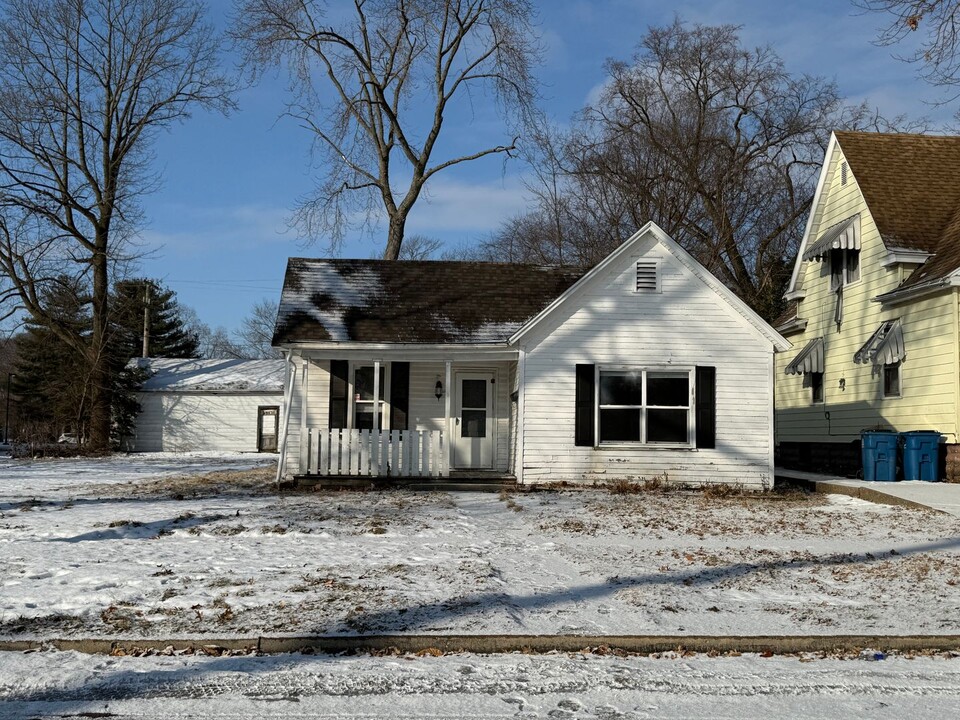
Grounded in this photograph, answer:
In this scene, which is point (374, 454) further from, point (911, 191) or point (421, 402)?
point (911, 191)

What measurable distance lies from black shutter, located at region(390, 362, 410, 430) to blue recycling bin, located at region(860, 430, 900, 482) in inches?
362

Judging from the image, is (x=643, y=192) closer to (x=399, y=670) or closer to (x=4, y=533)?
(x=4, y=533)

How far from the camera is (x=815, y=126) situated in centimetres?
3478

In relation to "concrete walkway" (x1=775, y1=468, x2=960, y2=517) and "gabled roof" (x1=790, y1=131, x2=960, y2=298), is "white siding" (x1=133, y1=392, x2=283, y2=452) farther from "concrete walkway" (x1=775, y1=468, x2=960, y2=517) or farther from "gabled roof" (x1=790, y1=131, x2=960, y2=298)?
"concrete walkway" (x1=775, y1=468, x2=960, y2=517)

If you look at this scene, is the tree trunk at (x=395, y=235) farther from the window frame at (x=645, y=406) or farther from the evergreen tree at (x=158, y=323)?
the evergreen tree at (x=158, y=323)

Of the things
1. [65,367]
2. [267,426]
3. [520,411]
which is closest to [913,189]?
[520,411]

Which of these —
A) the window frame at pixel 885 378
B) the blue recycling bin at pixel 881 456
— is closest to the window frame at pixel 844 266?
the window frame at pixel 885 378

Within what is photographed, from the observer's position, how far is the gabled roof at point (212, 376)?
34312 millimetres

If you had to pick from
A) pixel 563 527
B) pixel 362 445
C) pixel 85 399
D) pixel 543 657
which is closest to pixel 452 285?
pixel 362 445

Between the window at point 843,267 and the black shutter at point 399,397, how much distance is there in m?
11.0

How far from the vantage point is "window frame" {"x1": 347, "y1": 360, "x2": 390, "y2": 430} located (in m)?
17.9

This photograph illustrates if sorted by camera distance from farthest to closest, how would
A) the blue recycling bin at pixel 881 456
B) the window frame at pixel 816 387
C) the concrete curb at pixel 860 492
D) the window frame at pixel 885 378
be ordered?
the window frame at pixel 816 387
the window frame at pixel 885 378
the blue recycling bin at pixel 881 456
the concrete curb at pixel 860 492

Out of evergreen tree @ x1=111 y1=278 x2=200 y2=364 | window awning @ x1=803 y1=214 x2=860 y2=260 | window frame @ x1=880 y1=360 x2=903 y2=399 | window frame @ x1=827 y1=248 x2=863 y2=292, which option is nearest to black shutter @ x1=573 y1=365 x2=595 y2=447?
window frame @ x1=880 y1=360 x2=903 y2=399

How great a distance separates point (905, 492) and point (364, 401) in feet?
32.5
